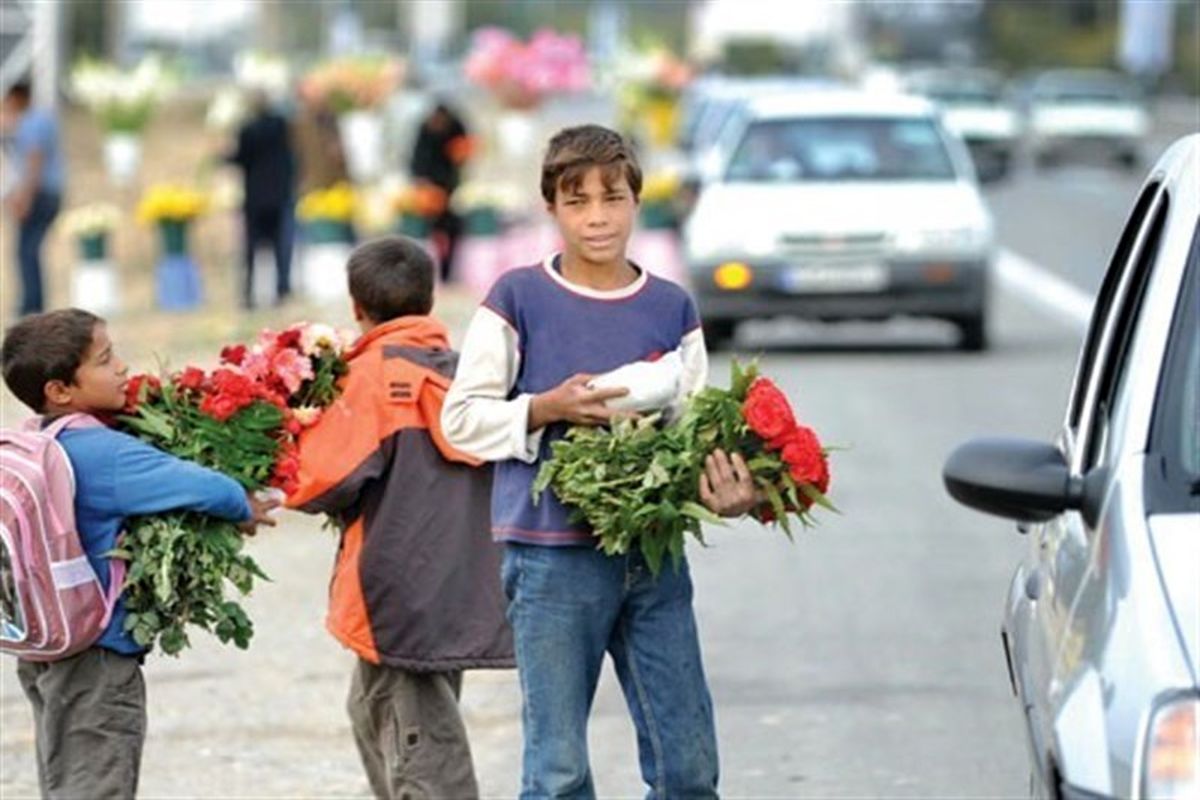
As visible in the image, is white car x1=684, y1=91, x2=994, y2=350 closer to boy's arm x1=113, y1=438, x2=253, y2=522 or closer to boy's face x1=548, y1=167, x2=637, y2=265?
boy's arm x1=113, y1=438, x2=253, y2=522

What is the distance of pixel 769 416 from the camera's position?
604cm

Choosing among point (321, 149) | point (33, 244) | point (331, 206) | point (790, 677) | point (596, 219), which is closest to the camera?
point (596, 219)

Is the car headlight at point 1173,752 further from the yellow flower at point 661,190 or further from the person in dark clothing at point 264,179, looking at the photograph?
the yellow flower at point 661,190

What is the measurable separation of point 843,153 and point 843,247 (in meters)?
1.03

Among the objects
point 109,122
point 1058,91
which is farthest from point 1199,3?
point 109,122

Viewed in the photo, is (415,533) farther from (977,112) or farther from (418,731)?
(977,112)

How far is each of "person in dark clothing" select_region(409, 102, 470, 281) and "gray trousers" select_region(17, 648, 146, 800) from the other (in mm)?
22266

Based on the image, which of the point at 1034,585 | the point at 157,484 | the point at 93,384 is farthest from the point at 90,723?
the point at 1034,585

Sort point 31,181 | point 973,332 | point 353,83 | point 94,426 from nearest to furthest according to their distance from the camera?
1. point 94,426
2. point 973,332
3. point 31,181
4. point 353,83

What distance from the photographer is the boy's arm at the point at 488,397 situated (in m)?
6.25

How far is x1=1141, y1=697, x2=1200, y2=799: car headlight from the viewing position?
4543 millimetres

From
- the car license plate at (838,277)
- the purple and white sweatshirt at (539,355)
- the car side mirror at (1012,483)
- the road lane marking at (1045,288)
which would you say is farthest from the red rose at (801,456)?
the road lane marking at (1045,288)

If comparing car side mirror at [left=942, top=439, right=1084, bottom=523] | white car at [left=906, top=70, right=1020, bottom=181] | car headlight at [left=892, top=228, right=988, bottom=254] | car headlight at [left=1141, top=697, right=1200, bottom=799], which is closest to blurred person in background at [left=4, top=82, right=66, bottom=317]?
car headlight at [left=892, top=228, right=988, bottom=254]

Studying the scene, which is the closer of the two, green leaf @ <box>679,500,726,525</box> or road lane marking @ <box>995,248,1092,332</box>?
green leaf @ <box>679,500,726,525</box>
